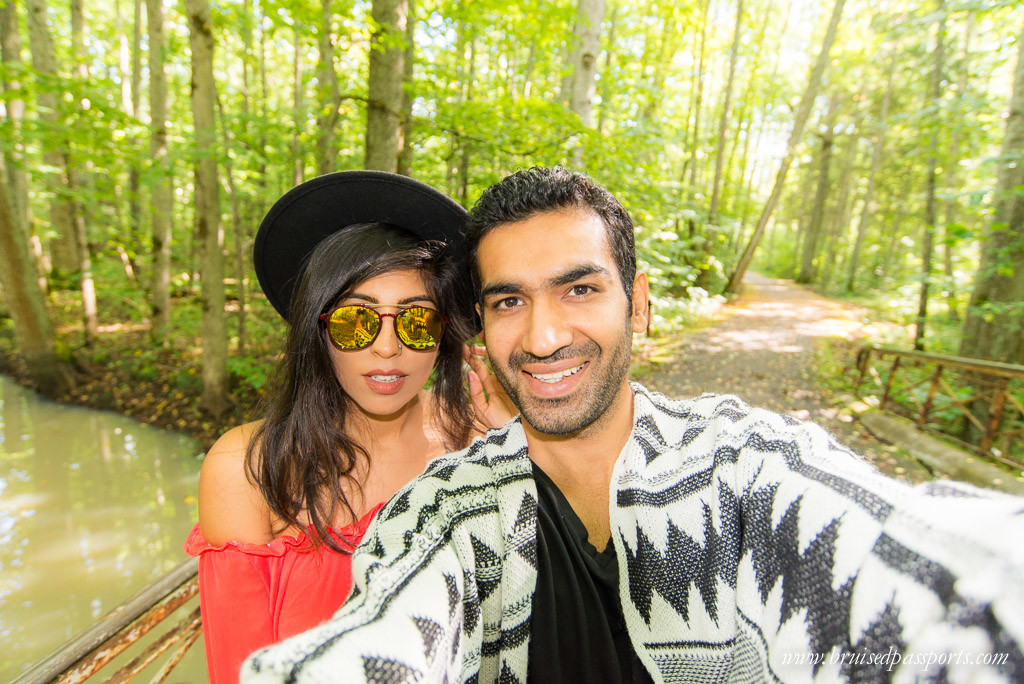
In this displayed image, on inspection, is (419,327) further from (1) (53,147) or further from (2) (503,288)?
(1) (53,147)

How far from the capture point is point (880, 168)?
823 inches

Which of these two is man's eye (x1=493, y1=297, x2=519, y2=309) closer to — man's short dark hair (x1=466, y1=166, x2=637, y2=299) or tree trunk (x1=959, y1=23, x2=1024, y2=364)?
man's short dark hair (x1=466, y1=166, x2=637, y2=299)

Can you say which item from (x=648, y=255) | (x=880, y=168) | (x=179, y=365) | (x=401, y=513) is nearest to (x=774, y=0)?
(x=880, y=168)

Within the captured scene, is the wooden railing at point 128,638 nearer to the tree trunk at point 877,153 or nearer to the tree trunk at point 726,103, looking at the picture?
the tree trunk at point 726,103

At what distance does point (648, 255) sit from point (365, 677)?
31.7ft

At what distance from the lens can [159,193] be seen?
33.4 feet

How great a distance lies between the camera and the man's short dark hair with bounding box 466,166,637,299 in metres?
1.70

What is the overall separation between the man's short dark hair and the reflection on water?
5239mm

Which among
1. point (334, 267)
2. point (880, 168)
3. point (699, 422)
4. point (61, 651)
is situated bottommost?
point (61, 651)

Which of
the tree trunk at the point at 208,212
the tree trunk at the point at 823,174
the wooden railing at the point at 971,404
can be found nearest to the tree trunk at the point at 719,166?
the wooden railing at the point at 971,404

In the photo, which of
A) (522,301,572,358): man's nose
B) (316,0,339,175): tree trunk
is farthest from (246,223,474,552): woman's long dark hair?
(316,0,339,175): tree trunk

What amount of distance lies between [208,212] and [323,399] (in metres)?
6.11

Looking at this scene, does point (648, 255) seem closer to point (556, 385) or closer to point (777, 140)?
point (556, 385)

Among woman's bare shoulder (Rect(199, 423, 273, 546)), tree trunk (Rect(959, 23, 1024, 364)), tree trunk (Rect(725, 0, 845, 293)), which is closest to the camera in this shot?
woman's bare shoulder (Rect(199, 423, 273, 546))
